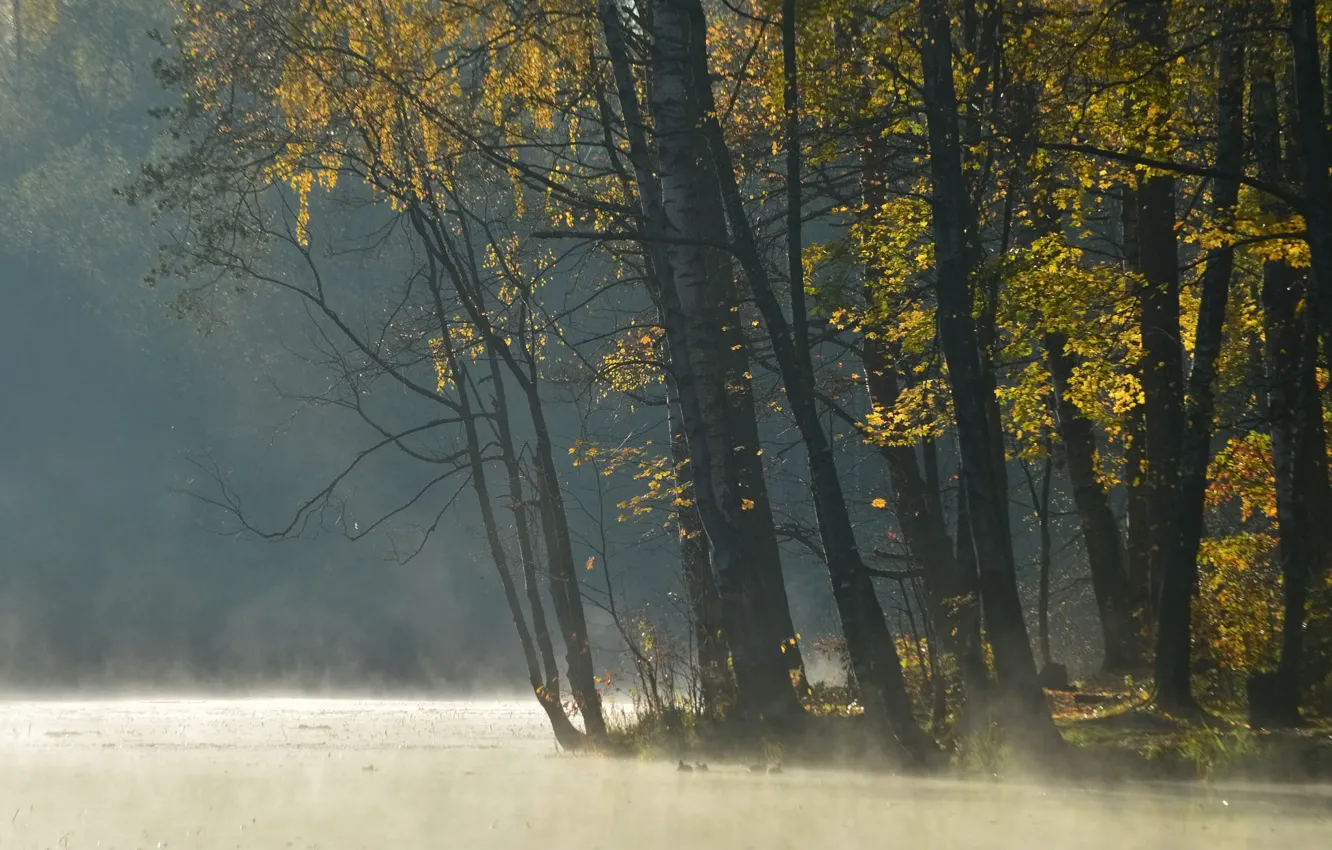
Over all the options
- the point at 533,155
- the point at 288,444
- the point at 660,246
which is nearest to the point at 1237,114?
the point at 660,246

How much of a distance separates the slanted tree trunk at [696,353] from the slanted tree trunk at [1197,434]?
11.0ft

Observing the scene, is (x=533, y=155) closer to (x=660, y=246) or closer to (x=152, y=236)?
(x=660, y=246)

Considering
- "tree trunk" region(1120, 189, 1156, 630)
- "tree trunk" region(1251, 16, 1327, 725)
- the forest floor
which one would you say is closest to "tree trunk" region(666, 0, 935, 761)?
the forest floor

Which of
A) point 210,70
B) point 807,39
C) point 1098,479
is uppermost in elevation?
point 210,70

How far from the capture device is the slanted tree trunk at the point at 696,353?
12.4 metres

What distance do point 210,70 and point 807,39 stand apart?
5708mm

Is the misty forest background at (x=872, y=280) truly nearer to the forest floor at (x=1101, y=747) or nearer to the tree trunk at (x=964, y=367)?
the tree trunk at (x=964, y=367)

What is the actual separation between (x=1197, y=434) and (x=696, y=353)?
4346 mm

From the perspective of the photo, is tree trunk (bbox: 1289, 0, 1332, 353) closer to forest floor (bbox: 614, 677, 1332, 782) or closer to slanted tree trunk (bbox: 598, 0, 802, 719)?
forest floor (bbox: 614, 677, 1332, 782)

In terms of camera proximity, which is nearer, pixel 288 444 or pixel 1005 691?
pixel 1005 691

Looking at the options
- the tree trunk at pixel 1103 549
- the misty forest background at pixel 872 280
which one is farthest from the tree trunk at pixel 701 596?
the tree trunk at pixel 1103 549

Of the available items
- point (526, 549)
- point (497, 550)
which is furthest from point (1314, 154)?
point (497, 550)

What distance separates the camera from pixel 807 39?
461 inches

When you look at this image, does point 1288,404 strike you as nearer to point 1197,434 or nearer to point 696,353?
point 1197,434
